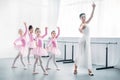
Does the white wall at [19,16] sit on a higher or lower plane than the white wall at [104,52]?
higher

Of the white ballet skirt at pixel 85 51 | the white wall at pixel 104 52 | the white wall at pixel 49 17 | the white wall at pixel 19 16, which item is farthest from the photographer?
Result: the white wall at pixel 19 16

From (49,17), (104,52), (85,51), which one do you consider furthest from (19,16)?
(85,51)

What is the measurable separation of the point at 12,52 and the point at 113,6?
437 cm

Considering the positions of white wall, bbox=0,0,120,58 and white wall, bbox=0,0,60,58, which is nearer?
white wall, bbox=0,0,120,58

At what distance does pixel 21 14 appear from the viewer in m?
8.95

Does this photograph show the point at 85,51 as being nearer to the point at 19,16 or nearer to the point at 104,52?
the point at 104,52

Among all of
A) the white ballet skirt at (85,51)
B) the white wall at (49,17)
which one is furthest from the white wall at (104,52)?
the white ballet skirt at (85,51)

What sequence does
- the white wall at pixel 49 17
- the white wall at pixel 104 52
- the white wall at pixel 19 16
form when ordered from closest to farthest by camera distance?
the white wall at pixel 104 52 → the white wall at pixel 49 17 → the white wall at pixel 19 16

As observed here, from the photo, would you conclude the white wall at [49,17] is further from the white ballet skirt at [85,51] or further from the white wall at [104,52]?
the white ballet skirt at [85,51]

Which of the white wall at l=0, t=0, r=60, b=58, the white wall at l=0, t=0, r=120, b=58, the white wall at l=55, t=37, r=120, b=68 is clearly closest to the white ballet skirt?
the white wall at l=55, t=37, r=120, b=68

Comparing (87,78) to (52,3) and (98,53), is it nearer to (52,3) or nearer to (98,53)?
(98,53)

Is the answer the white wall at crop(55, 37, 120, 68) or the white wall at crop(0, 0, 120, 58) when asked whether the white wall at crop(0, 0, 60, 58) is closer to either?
the white wall at crop(0, 0, 120, 58)

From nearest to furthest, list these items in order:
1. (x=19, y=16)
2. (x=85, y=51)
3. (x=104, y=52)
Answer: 1. (x=85, y=51)
2. (x=104, y=52)
3. (x=19, y=16)

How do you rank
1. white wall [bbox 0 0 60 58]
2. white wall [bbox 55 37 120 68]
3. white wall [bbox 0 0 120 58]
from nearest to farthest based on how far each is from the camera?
white wall [bbox 55 37 120 68]
white wall [bbox 0 0 120 58]
white wall [bbox 0 0 60 58]
